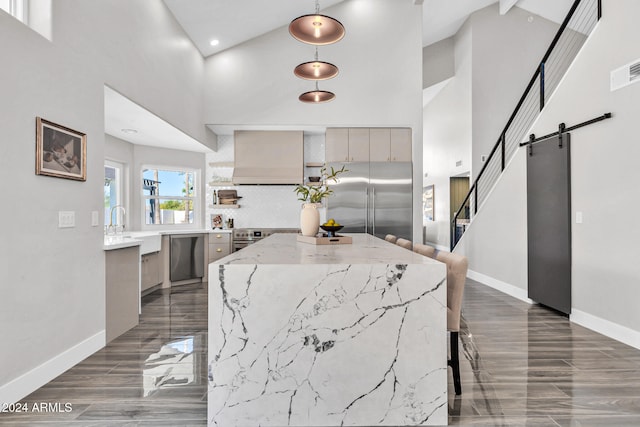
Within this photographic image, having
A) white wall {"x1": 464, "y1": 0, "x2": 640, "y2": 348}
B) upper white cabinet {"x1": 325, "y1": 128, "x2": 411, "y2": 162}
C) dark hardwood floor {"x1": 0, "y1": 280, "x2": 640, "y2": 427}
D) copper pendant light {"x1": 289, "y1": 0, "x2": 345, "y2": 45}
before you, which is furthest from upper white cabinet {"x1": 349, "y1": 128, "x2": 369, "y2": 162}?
dark hardwood floor {"x1": 0, "y1": 280, "x2": 640, "y2": 427}

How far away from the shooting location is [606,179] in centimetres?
346

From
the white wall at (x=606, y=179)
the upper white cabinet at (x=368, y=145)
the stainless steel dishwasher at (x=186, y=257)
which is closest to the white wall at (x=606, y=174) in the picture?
the white wall at (x=606, y=179)

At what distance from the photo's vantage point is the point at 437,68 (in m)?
9.06

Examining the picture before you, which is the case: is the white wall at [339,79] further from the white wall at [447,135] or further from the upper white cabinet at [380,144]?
the white wall at [447,135]

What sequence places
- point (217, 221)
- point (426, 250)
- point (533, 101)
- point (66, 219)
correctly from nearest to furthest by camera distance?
1. point (66, 219)
2. point (426, 250)
3. point (217, 221)
4. point (533, 101)

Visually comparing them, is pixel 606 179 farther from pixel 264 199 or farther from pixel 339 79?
pixel 264 199

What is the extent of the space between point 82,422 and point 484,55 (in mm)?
8832

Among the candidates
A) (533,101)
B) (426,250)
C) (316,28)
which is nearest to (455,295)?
(426,250)

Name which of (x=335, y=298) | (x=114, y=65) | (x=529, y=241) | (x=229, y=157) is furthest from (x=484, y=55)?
(x=335, y=298)

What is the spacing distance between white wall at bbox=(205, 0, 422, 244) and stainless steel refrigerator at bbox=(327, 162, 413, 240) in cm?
A: 74

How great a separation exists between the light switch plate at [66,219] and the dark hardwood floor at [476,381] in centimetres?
106

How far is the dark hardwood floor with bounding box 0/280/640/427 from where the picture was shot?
204cm

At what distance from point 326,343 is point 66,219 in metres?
2.17

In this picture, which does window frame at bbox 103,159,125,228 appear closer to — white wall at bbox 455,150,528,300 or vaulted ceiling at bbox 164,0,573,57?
vaulted ceiling at bbox 164,0,573,57
